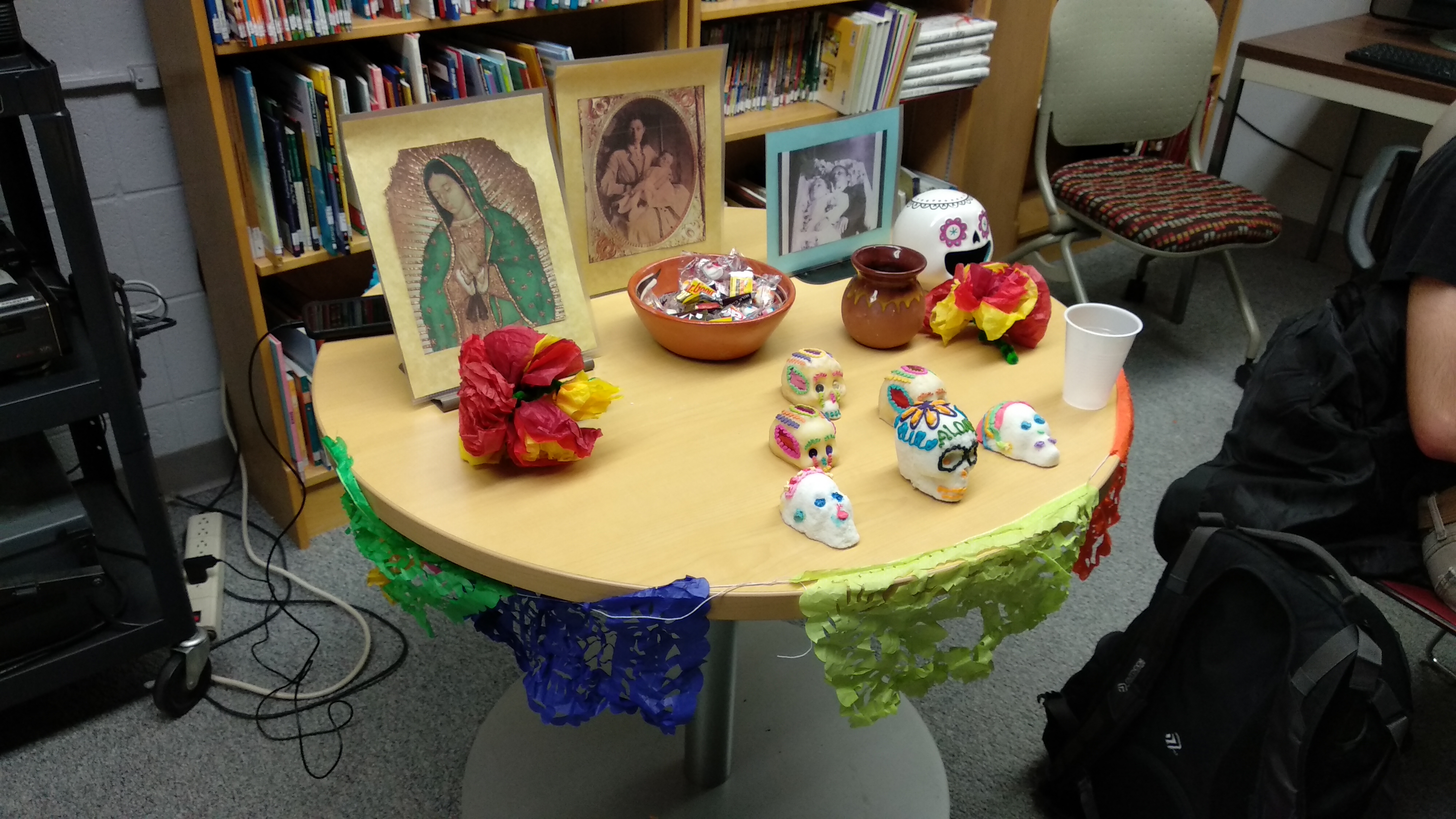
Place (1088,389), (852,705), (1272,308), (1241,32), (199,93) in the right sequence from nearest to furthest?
(852,705), (1088,389), (199,93), (1272,308), (1241,32)

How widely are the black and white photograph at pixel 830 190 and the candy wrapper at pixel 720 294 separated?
108mm

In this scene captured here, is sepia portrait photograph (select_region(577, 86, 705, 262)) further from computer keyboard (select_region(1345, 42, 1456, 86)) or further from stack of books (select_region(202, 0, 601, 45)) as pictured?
computer keyboard (select_region(1345, 42, 1456, 86))

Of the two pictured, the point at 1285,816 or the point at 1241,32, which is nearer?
the point at 1285,816

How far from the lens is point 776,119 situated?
7.75 feet

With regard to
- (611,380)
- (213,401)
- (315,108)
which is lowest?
(213,401)

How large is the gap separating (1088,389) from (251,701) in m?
1.36

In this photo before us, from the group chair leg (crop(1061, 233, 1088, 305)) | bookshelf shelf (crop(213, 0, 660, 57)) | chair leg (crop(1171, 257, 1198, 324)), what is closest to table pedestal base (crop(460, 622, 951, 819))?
bookshelf shelf (crop(213, 0, 660, 57))

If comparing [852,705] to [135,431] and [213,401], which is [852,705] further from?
[213,401]

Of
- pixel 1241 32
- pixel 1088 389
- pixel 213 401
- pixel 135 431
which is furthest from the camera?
pixel 1241 32

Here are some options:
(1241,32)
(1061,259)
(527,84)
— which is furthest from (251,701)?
(1241,32)

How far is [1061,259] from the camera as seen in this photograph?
3.12 meters

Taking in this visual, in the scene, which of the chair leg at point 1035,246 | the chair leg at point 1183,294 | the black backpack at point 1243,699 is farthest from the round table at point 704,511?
the chair leg at point 1183,294

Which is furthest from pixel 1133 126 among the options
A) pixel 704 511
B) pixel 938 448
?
pixel 704 511

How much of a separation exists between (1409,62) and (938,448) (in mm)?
2294
